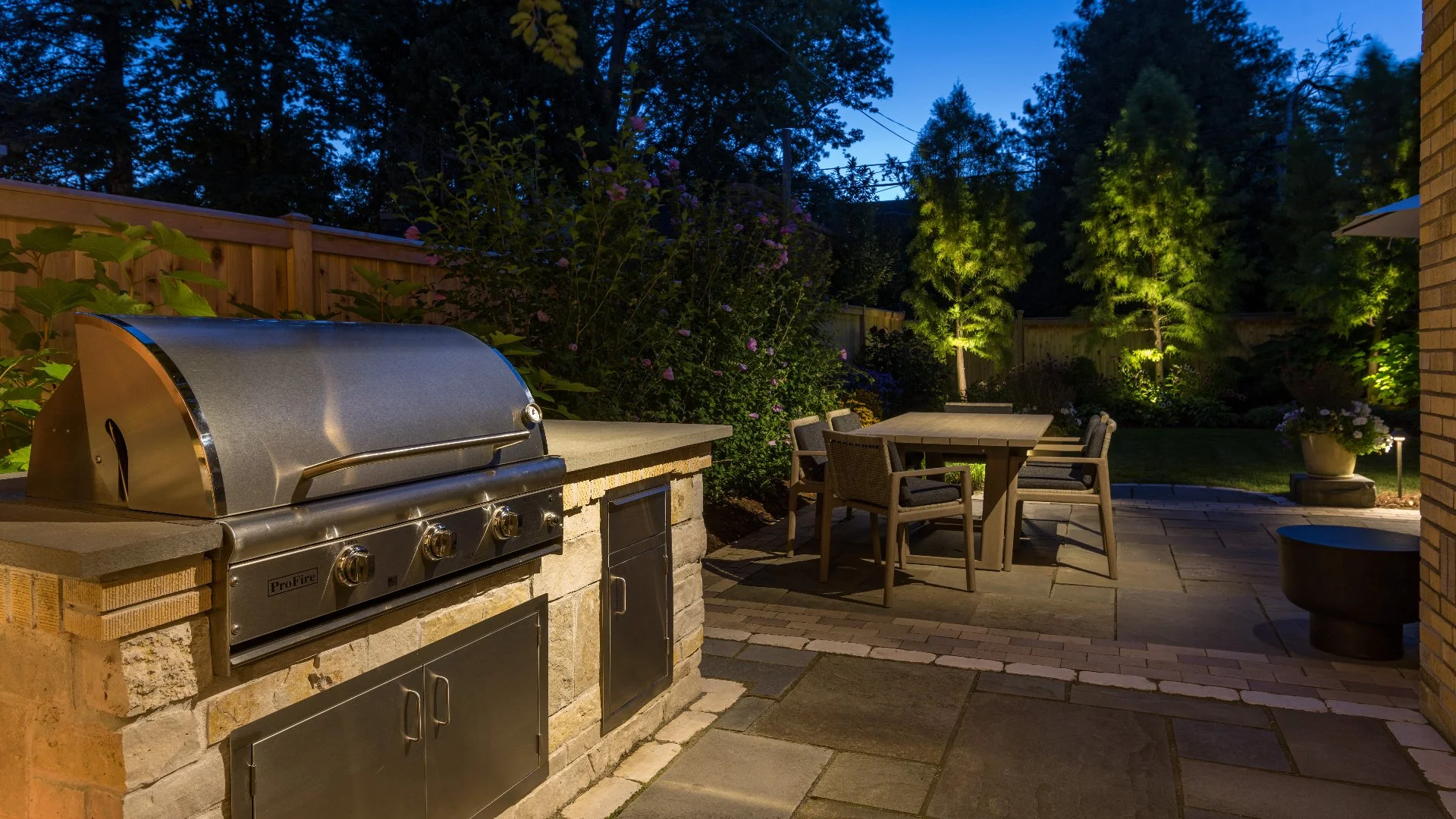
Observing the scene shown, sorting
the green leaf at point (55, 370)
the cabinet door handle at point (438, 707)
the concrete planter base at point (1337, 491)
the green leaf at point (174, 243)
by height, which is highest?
the green leaf at point (174, 243)

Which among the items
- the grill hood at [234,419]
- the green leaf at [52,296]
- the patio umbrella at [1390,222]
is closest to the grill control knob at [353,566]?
the grill hood at [234,419]

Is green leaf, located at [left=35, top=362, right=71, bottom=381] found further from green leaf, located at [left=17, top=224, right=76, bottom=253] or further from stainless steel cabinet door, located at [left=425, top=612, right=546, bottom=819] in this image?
stainless steel cabinet door, located at [left=425, top=612, right=546, bottom=819]

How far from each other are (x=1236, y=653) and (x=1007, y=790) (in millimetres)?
1907

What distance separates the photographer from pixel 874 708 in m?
3.44

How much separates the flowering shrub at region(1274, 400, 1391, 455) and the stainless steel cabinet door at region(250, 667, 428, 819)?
25.8ft

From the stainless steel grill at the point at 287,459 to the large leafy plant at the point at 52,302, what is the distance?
3.18 ft

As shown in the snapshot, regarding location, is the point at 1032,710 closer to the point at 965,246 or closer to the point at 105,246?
the point at 105,246

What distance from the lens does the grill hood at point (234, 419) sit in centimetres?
166

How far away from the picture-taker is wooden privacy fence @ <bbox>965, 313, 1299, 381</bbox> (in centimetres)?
1736

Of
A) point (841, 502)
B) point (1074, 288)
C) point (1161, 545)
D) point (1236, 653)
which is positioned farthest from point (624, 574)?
point (1074, 288)

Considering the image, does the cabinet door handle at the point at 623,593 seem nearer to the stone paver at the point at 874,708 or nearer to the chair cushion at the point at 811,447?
the stone paver at the point at 874,708

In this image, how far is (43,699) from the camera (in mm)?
1628

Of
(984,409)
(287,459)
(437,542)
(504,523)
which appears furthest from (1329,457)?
(287,459)

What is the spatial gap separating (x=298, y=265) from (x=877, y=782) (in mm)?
3575
